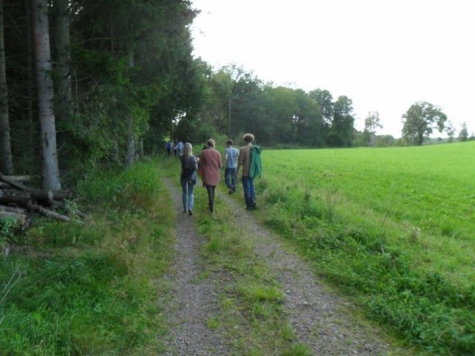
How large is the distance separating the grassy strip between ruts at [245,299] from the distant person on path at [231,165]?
503cm

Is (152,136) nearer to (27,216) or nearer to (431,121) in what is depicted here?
(27,216)

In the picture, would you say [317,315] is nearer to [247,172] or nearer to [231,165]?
[247,172]

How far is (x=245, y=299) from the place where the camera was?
407 centimetres

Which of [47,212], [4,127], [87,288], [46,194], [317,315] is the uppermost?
[4,127]

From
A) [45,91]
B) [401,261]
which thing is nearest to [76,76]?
[45,91]

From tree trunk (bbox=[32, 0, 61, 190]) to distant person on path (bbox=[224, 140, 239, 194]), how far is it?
19.3 feet

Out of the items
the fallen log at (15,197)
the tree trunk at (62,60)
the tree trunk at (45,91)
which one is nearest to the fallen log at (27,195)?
the fallen log at (15,197)

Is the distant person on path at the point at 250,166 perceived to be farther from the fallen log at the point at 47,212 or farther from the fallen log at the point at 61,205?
the fallen log at the point at 47,212

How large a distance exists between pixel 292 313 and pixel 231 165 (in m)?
8.33

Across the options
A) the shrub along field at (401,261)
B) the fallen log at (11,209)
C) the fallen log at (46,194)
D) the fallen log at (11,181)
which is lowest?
the shrub along field at (401,261)

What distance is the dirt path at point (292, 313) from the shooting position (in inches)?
126

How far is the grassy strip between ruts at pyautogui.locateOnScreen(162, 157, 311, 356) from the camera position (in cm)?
323

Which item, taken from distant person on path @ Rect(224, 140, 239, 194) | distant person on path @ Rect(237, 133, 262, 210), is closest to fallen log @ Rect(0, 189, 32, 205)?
distant person on path @ Rect(237, 133, 262, 210)

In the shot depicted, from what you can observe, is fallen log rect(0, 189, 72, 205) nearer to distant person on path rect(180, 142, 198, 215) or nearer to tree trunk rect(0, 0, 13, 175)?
tree trunk rect(0, 0, 13, 175)
